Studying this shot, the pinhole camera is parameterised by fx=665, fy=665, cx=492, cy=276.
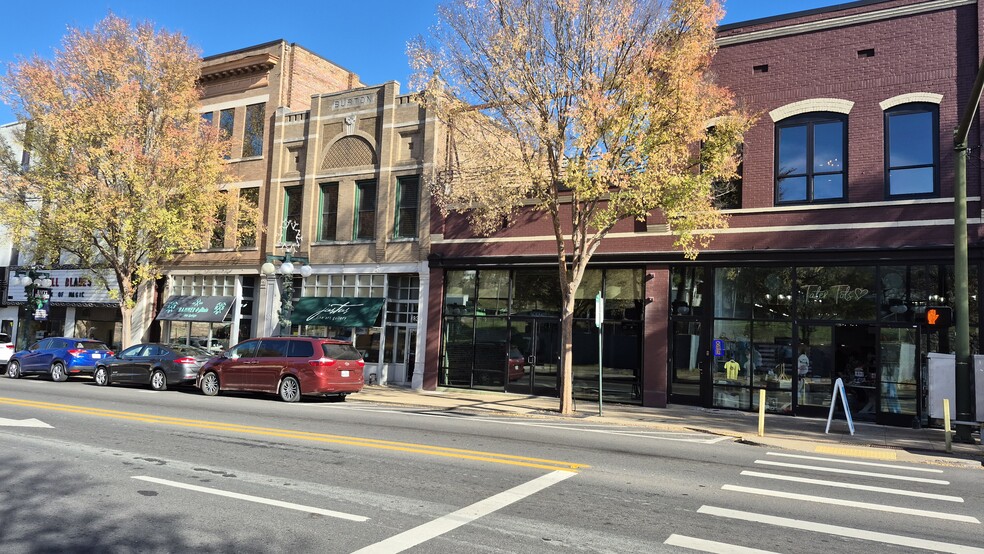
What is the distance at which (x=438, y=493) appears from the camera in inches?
272

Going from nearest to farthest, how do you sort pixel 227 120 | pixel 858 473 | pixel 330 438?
pixel 858 473 → pixel 330 438 → pixel 227 120

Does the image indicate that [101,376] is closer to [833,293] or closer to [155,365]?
[155,365]

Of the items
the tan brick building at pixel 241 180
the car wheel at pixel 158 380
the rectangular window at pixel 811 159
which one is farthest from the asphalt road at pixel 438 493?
the tan brick building at pixel 241 180

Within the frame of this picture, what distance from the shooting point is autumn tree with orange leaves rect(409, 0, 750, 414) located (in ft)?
45.1

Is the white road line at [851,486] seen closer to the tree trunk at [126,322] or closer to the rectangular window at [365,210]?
the rectangular window at [365,210]

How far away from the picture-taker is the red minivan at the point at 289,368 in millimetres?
16578

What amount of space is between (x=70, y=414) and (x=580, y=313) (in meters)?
12.4

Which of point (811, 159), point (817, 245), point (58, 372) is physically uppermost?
point (811, 159)

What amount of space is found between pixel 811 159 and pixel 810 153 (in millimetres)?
159

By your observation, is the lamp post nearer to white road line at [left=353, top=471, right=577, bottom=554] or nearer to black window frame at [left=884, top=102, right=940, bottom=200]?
white road line at [left=353, top=471, right=577, bottom=554]

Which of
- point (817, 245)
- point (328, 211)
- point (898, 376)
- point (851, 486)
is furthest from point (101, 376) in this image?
point (898, 376)

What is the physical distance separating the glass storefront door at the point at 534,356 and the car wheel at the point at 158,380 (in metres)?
10.0

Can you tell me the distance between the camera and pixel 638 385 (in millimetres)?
17844

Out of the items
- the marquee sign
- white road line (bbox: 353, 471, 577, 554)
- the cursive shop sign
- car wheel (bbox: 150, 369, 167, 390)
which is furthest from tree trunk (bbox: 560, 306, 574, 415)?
the marquee sign
